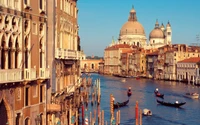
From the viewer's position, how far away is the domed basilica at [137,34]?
198 feet

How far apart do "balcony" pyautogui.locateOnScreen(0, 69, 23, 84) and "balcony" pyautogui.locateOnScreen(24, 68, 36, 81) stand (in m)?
0.23

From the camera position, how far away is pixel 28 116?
6.45 m

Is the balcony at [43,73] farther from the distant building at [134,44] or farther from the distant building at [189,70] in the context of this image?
the distant building at [134,44]

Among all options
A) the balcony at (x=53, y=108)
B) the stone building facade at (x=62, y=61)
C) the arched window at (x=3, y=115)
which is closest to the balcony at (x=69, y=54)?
the stone building facade at (x=62, y=61)

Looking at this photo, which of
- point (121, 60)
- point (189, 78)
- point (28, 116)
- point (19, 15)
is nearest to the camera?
point (19, 15)

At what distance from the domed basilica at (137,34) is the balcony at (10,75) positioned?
2158 inches

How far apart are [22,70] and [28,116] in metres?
0.73

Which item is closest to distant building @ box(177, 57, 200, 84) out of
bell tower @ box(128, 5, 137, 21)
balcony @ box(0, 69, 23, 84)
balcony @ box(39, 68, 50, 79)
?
bell tower @ box(128, 5, 137, 21)

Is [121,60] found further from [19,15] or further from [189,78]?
[19,15]

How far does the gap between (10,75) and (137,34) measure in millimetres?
59192

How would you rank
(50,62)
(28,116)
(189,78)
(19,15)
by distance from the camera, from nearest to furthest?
(19,15) < (28,116) < (50,62) < (189,78)

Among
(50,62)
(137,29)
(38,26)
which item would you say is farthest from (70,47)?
(137,29)

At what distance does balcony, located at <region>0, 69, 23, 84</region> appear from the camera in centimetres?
547

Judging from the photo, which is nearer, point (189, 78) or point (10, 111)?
point (10, 111)
